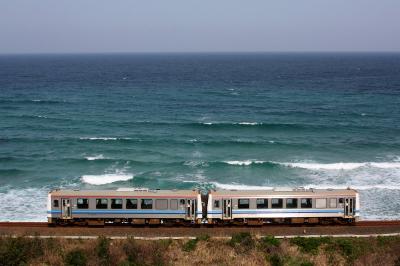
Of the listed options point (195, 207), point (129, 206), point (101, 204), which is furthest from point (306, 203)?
point (101, 204)

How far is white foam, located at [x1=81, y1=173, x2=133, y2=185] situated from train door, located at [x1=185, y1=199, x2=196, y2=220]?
1631 centimetres

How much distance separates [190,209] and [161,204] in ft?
6.62

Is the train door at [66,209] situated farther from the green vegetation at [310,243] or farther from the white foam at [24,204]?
the green vegetation at [310,243]

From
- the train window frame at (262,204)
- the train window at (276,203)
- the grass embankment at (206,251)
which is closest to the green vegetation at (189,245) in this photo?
the grass embankment at (206,251)

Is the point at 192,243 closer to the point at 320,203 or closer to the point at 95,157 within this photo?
the point at 320,203

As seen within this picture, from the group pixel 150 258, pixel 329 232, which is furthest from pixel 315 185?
pixel 150 258

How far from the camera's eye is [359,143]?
58.8 metres

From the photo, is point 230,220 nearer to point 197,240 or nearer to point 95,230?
point 197,240

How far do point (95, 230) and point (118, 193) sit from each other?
2.92 metres

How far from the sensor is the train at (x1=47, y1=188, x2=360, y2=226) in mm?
30875

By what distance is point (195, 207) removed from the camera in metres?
30.8

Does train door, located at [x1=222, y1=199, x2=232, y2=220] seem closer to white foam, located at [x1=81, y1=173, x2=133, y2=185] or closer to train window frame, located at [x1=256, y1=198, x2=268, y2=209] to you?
train window frame, located at [x1=256, y1=198, x2=268, y2=209]

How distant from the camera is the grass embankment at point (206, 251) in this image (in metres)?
23.7

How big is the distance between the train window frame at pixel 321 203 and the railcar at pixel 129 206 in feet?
26.7
